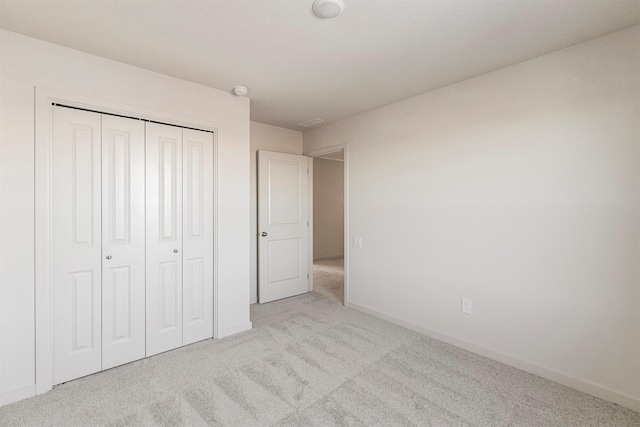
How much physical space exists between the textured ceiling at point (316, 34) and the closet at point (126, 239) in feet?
1.82

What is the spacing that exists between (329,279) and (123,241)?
11.2ft

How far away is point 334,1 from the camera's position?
1.58m

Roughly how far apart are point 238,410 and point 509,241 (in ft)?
7.69

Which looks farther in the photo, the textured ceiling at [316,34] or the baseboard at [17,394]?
the baseboard at [17,394]

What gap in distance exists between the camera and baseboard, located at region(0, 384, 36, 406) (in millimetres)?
1879

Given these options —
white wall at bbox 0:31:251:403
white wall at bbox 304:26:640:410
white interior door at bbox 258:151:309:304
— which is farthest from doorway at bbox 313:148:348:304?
white wall at bbox 0:31:251:403

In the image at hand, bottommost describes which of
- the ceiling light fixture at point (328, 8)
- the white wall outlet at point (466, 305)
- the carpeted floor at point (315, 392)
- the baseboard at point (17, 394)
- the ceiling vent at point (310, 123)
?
the carpeted floor at point (315, 392)

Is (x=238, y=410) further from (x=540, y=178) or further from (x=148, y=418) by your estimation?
(x=540, y=178)

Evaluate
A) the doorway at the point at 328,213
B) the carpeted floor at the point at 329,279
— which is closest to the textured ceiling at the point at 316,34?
the carpeted floor at the point at 329,279

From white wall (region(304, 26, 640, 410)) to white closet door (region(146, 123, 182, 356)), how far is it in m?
2.13

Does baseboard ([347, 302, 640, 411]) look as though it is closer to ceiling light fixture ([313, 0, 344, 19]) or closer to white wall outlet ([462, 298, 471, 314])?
white wall outlet ([462, 298, 471, 314])

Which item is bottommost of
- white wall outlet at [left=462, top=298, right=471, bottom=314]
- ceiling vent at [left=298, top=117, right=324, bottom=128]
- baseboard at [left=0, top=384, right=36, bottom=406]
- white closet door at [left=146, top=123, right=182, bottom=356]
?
baseboard at [left=0, top=384, right=36, bottom=406]

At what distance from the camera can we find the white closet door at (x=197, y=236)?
2672mm

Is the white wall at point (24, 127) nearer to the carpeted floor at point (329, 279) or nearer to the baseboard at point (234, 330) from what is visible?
the baseboard at point (234, 330)
